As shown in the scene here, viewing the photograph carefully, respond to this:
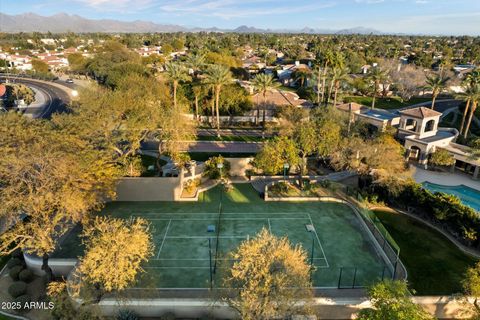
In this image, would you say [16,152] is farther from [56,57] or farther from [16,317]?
[56,57]

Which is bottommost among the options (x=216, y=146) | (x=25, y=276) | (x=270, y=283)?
(x=25, y=276)

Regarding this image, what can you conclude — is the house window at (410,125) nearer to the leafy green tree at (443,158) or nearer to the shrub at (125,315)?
the leafy green tree at (443,158)

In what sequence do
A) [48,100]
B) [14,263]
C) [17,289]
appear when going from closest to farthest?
[17,289]
[14,263]
[48,100]

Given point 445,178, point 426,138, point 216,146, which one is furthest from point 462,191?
point 216,146

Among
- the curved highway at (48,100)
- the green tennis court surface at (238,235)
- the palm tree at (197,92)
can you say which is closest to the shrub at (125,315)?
the green tennis court surface at (238,235)

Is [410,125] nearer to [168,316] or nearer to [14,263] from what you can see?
[168,316]

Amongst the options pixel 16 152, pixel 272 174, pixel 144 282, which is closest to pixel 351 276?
pixel 144 282

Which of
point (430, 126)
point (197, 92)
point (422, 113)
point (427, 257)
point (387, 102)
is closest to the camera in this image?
point (427, 257)
